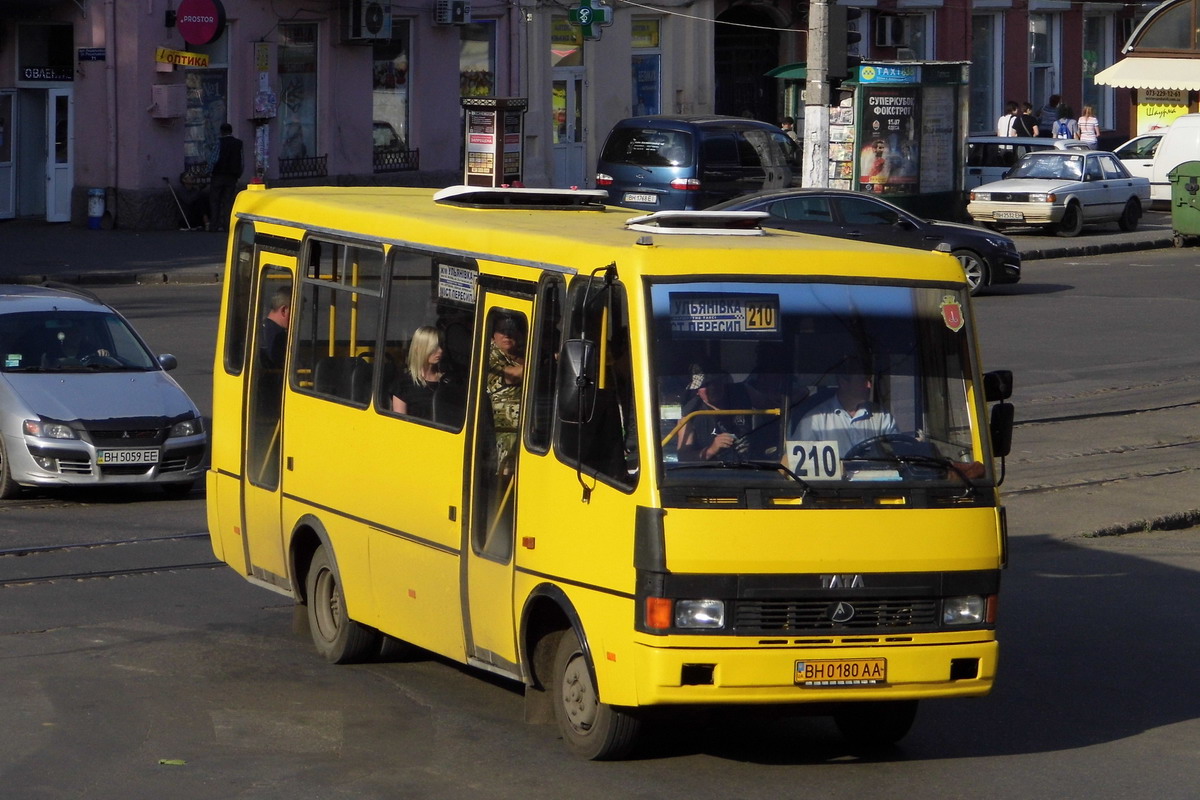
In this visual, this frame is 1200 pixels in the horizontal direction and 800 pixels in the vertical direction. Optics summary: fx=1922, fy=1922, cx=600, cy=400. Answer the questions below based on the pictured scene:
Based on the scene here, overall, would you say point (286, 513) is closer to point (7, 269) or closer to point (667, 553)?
point (667, 553)

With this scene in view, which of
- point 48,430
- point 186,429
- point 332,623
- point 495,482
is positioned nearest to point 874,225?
point 186,429

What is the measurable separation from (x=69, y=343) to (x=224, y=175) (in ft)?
50.9

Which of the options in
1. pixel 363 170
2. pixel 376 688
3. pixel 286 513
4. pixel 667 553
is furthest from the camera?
pixel 363 170

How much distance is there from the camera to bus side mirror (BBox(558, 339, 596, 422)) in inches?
275

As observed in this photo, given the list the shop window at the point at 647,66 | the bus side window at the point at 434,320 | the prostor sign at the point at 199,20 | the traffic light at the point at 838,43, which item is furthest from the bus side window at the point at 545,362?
the shop window at the point at 647,66

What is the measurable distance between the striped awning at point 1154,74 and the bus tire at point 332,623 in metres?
40.1

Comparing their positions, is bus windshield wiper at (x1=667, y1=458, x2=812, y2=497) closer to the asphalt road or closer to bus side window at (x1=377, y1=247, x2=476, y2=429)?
the asphalt road

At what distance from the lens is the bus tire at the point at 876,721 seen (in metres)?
7.66

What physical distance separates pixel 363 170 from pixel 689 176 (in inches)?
321

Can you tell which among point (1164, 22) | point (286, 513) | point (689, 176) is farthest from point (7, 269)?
point (1164, 22)

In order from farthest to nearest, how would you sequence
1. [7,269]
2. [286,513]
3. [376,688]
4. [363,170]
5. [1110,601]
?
[363,170] < [7,269] < [1110,601] < [286,513] < [376,688]

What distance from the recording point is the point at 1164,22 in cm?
4631

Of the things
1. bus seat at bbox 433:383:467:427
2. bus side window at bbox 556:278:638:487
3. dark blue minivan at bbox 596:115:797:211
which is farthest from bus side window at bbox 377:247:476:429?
dark blue minivan at bbox 596:115:797:211

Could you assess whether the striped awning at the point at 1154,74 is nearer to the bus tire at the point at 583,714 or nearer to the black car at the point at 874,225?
the black car at the point at 874,225
